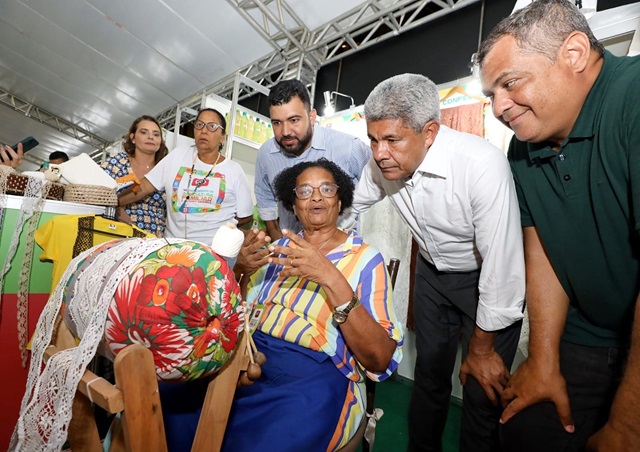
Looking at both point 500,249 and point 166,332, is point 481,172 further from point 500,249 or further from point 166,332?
point 166,332

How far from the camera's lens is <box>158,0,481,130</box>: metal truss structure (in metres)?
4.21

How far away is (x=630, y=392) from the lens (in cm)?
77

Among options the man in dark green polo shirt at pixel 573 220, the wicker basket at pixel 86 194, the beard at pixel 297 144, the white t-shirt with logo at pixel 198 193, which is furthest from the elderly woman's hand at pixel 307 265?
the wicker basket at pixel 86 194

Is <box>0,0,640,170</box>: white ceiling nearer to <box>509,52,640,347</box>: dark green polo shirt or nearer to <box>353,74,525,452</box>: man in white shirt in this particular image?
<box>353,74,525,452</box>: man in white shirt

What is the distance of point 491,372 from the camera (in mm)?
1404

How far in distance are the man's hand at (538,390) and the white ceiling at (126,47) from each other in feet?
15.7

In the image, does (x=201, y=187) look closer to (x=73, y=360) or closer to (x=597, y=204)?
(x=73, y=360)

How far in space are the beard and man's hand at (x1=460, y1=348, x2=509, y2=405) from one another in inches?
66.3

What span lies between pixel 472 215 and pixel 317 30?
474 cm

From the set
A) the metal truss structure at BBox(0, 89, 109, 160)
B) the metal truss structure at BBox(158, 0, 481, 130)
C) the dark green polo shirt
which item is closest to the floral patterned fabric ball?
the dark green polo shirt

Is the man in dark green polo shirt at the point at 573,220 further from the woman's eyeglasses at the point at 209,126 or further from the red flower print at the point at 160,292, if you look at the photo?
the woman's eyeglasses at the point at 209,126

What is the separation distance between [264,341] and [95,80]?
8262 millimetres

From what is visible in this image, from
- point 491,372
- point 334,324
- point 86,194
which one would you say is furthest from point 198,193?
point 491,372

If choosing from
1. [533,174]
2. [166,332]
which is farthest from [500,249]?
[166,332]
